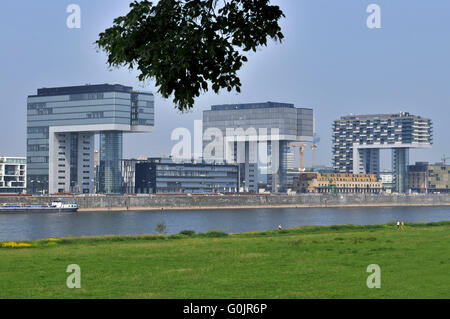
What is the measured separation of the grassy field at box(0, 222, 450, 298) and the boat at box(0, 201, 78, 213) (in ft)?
479

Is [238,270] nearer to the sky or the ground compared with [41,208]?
nearer to the sky

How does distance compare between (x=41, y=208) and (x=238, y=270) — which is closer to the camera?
(x=238, y=270)

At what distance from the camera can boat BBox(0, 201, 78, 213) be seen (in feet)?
608

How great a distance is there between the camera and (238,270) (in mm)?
31094

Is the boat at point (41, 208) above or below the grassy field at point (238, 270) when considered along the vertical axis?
below

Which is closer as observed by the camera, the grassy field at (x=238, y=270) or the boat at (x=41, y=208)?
the grassy field at (x=238, y=270)

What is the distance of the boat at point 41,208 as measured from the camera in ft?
608

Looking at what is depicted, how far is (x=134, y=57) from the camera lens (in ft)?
65.7

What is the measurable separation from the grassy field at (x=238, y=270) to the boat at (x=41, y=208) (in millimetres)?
145901

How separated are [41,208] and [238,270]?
16689cm

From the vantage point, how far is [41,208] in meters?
191

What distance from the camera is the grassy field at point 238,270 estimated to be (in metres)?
25.3
